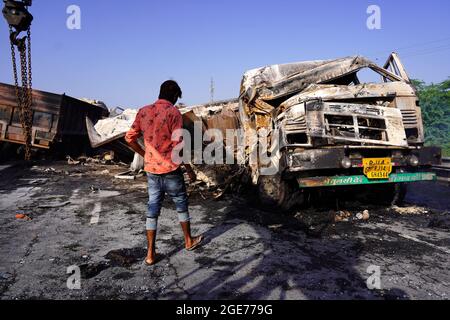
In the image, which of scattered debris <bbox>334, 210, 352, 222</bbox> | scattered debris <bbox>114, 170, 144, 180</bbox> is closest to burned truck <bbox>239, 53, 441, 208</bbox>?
scattered debris <bbox>334, 210, 352, 222</bbox>

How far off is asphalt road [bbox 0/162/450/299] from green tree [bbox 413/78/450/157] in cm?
2348

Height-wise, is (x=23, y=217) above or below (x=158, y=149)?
below

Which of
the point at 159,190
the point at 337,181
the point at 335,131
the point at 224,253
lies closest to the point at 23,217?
the point at 159,190

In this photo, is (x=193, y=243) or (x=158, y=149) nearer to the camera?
(x=158, y=149)

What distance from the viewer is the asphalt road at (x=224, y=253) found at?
251cm

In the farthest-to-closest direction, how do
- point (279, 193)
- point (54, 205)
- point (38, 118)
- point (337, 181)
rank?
point (38, 118) < point (54, 205) < point (279, 193) < point (337, 181)

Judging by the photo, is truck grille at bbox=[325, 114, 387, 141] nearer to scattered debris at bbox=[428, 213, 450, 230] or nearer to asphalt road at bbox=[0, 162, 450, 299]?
asphalt road at bbox=[0, 162, 450, 299]

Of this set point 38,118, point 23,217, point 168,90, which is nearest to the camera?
point 168,90

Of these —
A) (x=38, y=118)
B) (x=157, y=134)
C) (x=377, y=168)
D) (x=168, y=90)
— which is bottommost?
(x=377, y=168)

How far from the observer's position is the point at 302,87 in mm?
4996

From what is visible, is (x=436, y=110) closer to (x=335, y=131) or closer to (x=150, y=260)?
(x=335, y=131)

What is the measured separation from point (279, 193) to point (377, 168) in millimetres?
1393

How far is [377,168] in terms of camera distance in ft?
13.8
